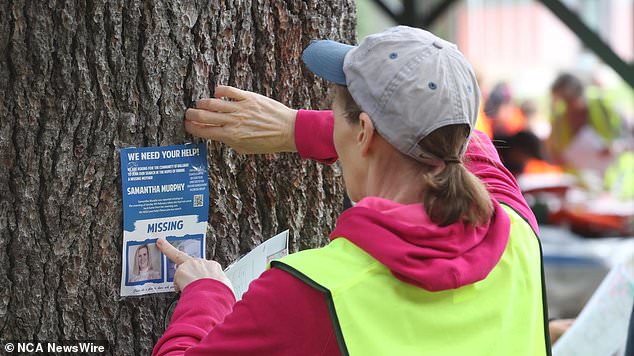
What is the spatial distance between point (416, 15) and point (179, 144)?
4.22 m

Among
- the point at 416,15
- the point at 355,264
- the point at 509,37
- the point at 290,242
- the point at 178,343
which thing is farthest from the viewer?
the point at 509,37

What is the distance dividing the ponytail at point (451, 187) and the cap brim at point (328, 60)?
20 cm

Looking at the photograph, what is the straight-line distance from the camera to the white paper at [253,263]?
2072 millimetres

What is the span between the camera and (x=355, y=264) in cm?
149

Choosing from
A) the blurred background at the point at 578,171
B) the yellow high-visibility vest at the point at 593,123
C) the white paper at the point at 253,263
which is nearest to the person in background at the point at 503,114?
the blurred background at the point at 578,171

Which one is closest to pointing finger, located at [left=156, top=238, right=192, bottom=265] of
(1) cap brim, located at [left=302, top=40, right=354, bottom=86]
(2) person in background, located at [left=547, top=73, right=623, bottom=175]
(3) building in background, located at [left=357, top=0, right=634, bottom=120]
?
(1) cap brim, located at [left=302, top=40, right=354, bottom=86]

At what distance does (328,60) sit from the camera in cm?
166

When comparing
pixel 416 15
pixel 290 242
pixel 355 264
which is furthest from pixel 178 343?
pixel 416 15

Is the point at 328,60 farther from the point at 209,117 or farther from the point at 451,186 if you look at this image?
the point at 209,117

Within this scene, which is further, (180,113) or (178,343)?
(180,113)

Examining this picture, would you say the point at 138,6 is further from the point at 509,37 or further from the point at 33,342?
the point at 509,37

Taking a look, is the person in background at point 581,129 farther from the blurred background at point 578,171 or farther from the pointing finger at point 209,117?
the pointing finger at point 209,117

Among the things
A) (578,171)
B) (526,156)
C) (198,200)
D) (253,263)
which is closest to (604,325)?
(253,263)

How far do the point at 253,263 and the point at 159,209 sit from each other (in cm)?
25
